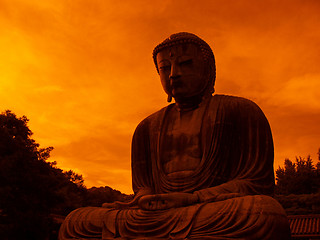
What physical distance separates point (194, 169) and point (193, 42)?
2.20m

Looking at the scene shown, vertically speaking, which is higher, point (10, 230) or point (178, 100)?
point (178, 100)

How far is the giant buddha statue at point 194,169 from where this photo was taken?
5.11 m

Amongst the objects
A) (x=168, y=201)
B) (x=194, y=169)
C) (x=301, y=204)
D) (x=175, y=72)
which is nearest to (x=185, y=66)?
(x=175, y=72)

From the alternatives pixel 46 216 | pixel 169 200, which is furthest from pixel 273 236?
pixel 46 216

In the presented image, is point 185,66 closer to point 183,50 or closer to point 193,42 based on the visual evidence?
point 183,50

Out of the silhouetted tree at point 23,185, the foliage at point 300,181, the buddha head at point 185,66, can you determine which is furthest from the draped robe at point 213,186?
the foliage at point 300,181

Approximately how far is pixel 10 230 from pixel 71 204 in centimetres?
619

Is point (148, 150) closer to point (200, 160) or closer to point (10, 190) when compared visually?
point (200, 160)

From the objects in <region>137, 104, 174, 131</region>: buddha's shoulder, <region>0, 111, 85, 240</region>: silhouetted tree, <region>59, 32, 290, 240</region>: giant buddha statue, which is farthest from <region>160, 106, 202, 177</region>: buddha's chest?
<region>0, 111, 85, 240</region>: silhouetted tree

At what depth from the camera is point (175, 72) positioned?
23.1ft

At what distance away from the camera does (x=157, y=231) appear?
5.55m

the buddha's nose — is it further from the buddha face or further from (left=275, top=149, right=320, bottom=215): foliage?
(left=275, top=149, right=320, bottom=215): foliage

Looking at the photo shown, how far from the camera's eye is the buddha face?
278 inches

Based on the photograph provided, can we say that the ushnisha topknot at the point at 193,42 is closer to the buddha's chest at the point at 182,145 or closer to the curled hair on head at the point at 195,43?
the curled hair on head at the point at 195,43
